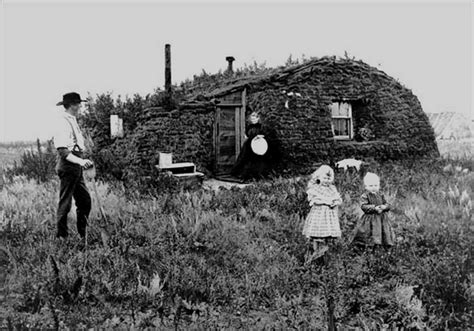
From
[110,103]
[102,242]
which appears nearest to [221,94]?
[110,103]

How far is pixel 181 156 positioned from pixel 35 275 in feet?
24.4

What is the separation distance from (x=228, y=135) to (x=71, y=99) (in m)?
8.68

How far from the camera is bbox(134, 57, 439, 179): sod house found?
1319 cm

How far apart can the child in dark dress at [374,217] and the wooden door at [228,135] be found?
743 centimetres

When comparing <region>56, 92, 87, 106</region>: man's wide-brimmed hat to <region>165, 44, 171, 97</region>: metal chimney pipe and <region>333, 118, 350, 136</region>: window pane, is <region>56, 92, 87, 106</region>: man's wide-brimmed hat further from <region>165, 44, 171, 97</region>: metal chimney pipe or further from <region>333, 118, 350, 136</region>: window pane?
<region>333, 118, 350, 136</region>: window pane

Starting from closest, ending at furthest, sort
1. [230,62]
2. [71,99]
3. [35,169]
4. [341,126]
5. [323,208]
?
[71,99] < [323,208] < [35,169] < [341,126] < [230,62]

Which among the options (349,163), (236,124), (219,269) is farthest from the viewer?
(236,124)

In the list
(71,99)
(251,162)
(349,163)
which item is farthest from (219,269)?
(349,163)

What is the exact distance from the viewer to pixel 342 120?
14984mm

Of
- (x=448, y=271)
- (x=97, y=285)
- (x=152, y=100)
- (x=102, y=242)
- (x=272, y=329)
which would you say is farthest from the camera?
(x=152, y=100)

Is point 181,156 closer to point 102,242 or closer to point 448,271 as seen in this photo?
point 102,242

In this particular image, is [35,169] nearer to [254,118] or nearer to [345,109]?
[254,118]

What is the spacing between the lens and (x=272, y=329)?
→ 5129 millimetres

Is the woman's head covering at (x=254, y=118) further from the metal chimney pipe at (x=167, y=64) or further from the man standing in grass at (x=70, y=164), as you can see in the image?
the man standing in grass at (x=70, y=164)
